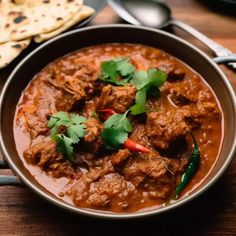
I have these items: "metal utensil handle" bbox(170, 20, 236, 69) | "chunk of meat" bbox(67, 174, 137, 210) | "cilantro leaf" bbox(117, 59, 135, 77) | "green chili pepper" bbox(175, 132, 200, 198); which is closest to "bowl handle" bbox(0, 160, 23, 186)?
"chunk of meat" bbox(67, 174, 137, 210)

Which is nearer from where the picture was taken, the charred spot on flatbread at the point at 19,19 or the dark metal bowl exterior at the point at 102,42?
the dark metal bowl exterior at the point at 102,42

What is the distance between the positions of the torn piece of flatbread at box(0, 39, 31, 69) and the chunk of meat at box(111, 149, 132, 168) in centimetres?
138

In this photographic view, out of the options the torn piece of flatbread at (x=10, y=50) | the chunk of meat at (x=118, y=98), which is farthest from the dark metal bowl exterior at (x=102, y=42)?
the chunk of meat at (x=118, y=98)

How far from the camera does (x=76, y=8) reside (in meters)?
4.18

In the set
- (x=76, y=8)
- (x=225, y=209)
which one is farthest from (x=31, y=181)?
(x=76, y=8)

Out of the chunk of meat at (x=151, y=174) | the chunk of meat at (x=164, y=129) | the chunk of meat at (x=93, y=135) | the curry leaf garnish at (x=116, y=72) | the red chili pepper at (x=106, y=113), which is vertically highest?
the curry leaf garnish at (x=116, y=72)

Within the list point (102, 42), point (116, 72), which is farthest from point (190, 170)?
point (102, 42)

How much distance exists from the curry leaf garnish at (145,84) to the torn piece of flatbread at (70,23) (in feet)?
3.21

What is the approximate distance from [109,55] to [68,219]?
4.53 feet

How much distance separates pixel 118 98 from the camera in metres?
3.23

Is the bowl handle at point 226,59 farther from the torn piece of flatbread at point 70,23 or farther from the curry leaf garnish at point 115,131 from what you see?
the torn piece of flatbread at point 70,23

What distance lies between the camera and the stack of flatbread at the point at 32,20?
13.0 ft

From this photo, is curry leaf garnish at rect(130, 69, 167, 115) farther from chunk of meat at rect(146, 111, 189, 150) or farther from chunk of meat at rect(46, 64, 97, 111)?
chunk of meat at rect(46, 64, 97, 111)

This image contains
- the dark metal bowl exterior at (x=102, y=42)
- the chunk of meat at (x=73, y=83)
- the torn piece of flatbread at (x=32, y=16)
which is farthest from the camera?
the torn piece of flatbread at (x=32, y=16)
